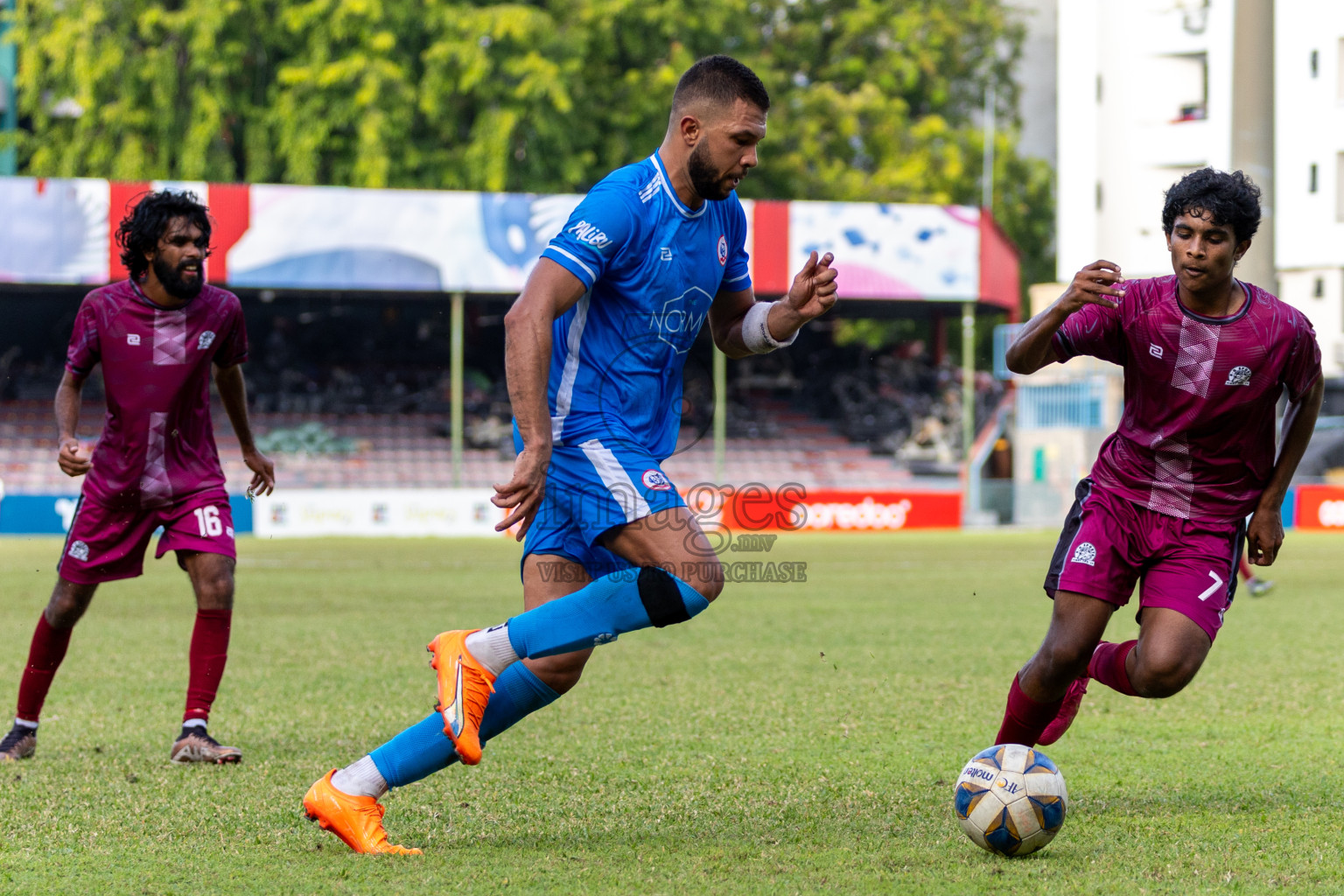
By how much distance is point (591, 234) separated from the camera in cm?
414

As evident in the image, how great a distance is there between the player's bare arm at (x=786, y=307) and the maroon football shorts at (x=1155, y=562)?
1.18 metres

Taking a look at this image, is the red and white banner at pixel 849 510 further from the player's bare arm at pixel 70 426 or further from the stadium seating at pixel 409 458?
the player's bare arm at pixel 70 426

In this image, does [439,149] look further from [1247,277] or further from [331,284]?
[1247,277]

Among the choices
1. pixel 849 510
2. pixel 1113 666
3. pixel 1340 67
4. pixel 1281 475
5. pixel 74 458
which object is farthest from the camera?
pixel 1340 67

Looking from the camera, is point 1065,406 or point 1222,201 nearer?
point 1222,201

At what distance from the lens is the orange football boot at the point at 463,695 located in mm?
4020

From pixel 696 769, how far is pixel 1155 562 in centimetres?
187

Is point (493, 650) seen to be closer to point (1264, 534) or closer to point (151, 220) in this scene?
point (1264, 534)

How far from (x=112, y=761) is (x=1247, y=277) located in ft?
33.5

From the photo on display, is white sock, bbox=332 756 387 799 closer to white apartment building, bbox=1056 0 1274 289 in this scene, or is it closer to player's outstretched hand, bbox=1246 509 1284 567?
player's outstretched hand, bbox=1246 509 1284 567

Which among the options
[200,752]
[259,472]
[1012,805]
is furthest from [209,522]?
[1012,805]

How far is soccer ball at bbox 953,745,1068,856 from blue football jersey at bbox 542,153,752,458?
134cm

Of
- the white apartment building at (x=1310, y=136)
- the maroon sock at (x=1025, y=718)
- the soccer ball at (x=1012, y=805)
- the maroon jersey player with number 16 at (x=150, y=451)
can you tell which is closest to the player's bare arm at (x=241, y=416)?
the maroon jersey player with number 16 at (x=150, y=451)

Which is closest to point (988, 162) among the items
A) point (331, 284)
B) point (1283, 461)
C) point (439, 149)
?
point (439, 149)
